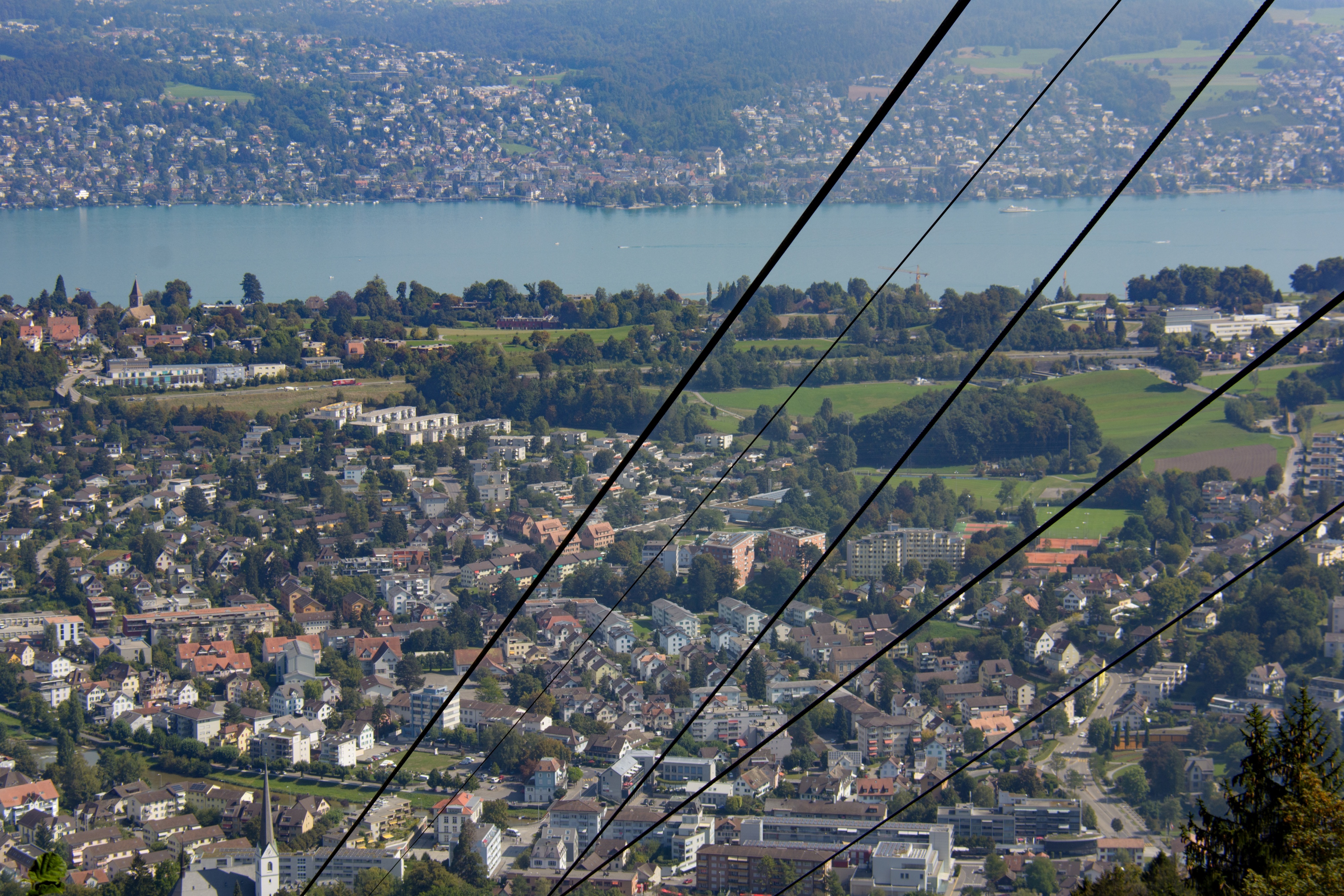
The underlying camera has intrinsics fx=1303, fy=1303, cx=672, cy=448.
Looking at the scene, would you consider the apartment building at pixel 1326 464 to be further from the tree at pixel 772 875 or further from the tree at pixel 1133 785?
the tree at pixel 772 875

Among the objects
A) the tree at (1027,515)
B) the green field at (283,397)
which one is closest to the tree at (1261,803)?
the tree at (1027,515)

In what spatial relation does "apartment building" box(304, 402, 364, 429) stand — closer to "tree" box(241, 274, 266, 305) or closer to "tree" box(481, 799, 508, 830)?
"tree" box(241, 274, 266, 305)

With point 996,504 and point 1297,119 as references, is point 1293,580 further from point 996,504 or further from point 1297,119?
point 1297,119

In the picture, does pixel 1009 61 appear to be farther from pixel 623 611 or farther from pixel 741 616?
pixel 623 611

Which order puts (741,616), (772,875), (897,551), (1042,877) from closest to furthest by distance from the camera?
(1042,877) < (772,875) < (741,616) < (897,551)

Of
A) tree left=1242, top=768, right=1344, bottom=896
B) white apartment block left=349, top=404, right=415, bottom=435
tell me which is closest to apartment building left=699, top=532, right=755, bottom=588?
white apartment block left=349, top=404, right=415, bottom=435

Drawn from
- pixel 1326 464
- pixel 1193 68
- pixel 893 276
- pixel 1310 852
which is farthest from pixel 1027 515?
pixel 1193 68
